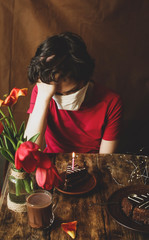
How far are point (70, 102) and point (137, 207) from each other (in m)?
0.71

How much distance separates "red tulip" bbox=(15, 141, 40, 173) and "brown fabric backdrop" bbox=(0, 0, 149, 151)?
1.50 meters

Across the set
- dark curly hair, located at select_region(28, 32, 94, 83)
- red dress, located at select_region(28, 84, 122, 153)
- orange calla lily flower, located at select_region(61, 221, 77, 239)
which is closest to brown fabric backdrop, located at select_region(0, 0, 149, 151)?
red dress, located at select_region(28, 84, 122, 153)

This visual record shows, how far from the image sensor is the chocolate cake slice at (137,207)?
0.96 metres

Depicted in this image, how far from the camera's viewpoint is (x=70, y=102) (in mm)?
1449

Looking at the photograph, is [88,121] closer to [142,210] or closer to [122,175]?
[122,175]

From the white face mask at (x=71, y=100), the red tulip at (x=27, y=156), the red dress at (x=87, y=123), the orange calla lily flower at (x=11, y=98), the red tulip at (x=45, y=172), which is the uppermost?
the orange calla lily flower at (x=11, y=98)

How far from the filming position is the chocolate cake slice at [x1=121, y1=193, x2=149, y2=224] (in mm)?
964

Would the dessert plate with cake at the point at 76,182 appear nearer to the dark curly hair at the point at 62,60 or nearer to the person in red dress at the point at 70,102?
the person in red dress at the point at 70,102

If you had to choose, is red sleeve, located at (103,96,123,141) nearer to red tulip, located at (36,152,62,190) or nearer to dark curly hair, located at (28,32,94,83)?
dark curly hair, located at (28,32,94,83)

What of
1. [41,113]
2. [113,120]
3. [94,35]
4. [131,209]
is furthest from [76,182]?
[94,35]

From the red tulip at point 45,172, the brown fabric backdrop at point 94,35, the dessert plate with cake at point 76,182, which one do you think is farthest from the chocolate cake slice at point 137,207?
the brown fabric backdrop at point 94,35

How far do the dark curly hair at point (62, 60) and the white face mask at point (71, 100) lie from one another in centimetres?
10

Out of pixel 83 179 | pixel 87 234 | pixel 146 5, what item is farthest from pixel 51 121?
Answer: pixel 146 5

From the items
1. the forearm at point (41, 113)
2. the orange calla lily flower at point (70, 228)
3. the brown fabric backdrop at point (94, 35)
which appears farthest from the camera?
the brown fabric backdrop at point (94, 35)
